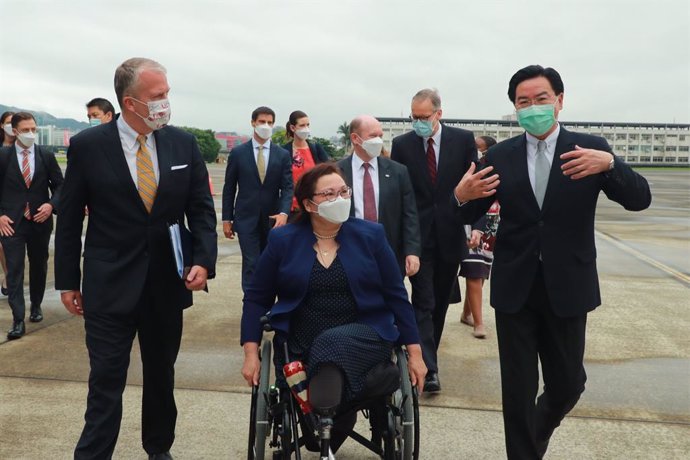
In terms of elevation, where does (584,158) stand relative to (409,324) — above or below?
above

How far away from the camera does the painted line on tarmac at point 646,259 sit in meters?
9.05

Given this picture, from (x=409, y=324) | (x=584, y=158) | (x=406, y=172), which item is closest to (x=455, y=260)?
(x=406, y=172)

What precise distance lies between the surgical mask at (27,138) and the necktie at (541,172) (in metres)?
4.78

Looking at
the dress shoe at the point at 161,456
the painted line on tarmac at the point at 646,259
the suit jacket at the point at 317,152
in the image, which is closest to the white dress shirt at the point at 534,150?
the dress shoe at the point at 161,456

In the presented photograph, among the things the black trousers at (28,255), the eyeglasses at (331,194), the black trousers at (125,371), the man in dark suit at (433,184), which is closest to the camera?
the black trousers at (125,371)

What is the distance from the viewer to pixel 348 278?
9.82ft

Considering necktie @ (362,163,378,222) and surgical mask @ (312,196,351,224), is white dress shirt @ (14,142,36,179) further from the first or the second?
surgical mask @ (312,196,351,224)

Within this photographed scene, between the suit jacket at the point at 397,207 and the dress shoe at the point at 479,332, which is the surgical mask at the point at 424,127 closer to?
the suit jacket at the point at 397,207

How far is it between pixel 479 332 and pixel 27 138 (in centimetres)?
444

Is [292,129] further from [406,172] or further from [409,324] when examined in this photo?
[409,324]

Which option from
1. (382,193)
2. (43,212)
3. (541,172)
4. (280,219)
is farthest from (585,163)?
(43,212)

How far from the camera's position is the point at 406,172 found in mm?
4496

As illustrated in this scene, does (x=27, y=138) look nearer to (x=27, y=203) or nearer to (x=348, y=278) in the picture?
(x=27, y=203)

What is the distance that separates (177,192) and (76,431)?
1.58 metres
